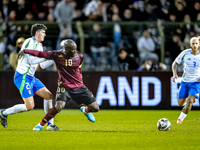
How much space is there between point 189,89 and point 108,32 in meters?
5.34

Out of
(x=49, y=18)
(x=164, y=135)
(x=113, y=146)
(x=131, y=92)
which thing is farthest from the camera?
(x=49, y=18)

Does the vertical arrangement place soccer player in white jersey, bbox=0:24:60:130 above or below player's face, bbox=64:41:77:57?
below

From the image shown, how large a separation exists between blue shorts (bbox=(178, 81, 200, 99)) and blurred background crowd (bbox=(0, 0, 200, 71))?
413 cm

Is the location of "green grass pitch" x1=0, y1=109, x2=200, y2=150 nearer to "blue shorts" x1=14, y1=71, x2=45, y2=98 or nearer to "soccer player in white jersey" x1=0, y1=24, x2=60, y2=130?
"soccer player in white jersey" x1=0, y1=24, x2=60, y2=130

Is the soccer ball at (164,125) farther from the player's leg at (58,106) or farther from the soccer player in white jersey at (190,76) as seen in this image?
the player's leg at (58,106)

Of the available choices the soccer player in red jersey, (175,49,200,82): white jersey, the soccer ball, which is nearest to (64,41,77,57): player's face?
the soccer player in red jersey

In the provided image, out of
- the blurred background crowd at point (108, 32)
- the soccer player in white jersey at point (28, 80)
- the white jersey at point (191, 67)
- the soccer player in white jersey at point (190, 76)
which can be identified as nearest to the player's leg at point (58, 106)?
the soccer player in white jersey at point (28, 80)

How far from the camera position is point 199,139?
655 centimetres

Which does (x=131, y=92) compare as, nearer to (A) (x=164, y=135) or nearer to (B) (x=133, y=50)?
(B) (x=133, y=50)

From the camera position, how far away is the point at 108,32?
13820 millimetres

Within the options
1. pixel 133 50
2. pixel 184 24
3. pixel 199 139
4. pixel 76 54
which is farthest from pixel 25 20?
pixel 199 139

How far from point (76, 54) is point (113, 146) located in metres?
2.45

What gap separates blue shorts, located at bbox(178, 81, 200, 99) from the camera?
9.00m

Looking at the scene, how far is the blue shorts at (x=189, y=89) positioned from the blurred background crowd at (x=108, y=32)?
4129 millimetres
